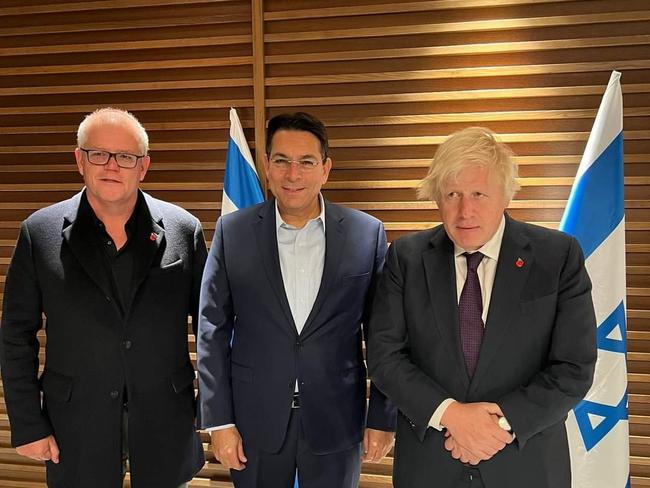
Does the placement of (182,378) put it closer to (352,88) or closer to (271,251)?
(271,251)

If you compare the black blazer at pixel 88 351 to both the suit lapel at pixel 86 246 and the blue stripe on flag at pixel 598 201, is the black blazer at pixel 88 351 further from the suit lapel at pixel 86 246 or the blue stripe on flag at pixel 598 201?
the blue stripe on flag at pixel 598 201

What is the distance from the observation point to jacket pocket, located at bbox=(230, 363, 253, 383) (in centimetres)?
181

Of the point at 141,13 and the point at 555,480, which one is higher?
the point at 141,13

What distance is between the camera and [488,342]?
151 centimetres

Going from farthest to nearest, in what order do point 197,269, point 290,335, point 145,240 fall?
point 197,269, point 145,240, point 290,335

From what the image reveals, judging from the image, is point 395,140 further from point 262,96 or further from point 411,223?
point 262,96

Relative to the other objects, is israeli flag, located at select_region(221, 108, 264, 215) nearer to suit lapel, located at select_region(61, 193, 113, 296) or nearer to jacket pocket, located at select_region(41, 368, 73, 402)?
suit lapel, located at select_region(61, 193, 113, 296)

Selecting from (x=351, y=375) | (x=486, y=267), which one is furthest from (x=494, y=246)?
(x=351, y=375)

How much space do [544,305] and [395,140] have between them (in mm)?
1481

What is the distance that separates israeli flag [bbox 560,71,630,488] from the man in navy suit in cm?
102

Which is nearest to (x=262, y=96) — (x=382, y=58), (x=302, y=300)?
(x=382, y=58)

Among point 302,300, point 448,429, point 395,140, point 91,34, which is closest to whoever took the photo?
point 448,429

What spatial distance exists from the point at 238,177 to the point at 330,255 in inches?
45.6

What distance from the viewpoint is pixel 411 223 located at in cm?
289
